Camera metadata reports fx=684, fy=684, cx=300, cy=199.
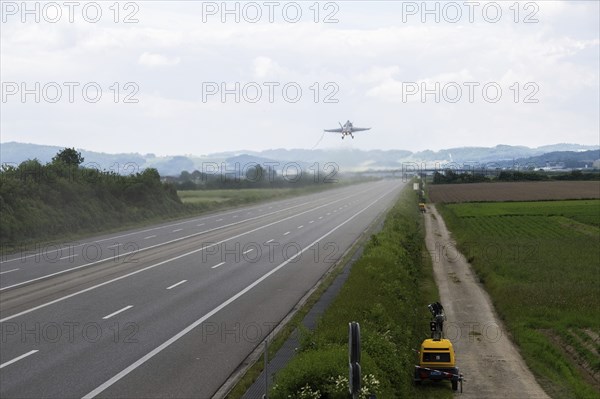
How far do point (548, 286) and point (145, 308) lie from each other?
807 inches

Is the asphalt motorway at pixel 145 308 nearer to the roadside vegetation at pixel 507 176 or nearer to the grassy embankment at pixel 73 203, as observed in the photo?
the grassy embankment at pixel 73 203

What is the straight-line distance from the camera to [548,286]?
34406mm

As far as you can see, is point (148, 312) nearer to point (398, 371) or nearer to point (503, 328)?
point (398, 371)

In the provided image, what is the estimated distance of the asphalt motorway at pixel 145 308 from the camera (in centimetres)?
1639

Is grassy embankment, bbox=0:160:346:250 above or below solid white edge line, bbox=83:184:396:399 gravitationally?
above

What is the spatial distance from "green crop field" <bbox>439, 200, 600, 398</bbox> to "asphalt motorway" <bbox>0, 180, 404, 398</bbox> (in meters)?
8.97

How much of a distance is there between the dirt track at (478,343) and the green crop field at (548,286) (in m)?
0.51

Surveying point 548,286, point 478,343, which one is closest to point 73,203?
point 548,286

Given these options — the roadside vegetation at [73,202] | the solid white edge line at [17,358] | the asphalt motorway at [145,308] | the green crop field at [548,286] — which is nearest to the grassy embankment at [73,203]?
the roadside vegetation at [73,202]

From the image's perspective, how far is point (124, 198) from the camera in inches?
2746

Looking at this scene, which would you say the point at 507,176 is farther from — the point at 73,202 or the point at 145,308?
the point at 145,308

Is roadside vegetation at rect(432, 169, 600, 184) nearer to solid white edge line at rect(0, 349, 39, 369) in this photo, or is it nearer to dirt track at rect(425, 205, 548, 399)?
dirt track at rect(425, 205, 548, 399)

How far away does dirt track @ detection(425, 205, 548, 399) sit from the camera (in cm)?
2017

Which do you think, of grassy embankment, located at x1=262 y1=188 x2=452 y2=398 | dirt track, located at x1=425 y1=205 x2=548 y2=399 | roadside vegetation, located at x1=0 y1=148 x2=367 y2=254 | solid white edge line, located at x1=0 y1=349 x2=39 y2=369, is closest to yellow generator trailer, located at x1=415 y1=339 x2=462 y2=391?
grassy embankment, located at x1=262 y1=188 x2=452 y2=398
